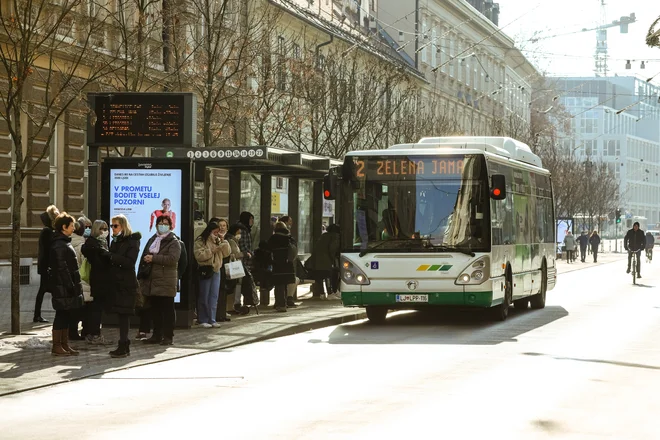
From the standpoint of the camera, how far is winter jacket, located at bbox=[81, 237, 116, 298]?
15164 millimetres

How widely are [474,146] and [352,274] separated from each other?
10.8ft

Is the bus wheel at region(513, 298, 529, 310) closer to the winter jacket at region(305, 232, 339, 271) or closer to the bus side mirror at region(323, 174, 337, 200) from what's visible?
the winter jacket at region(305, 232, 339, 271)

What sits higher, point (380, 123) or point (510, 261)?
point (380, 123)

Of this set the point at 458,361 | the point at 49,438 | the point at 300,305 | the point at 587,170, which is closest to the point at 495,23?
the point at 587,170

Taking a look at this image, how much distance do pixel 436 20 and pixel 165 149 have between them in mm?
49938

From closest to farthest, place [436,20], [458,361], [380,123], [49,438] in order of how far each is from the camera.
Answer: [49,438] < [458,361] < [380,123] < [436,20]

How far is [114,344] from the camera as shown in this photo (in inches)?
631

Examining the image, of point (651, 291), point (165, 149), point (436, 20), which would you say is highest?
point (436, 20)

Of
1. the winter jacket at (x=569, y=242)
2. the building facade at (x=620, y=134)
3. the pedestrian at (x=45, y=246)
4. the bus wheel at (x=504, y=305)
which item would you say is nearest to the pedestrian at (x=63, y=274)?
the pedestrian at (x=45, y=246)

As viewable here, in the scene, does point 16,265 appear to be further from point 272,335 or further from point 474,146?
point 474,146

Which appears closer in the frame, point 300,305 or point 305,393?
point 305,393

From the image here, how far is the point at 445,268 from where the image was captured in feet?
63.7

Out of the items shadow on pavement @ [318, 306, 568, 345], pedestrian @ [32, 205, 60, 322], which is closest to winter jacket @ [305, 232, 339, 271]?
shadow on pavement @ [318, 306, 568, 345]

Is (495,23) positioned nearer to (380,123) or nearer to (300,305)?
(380,123)
